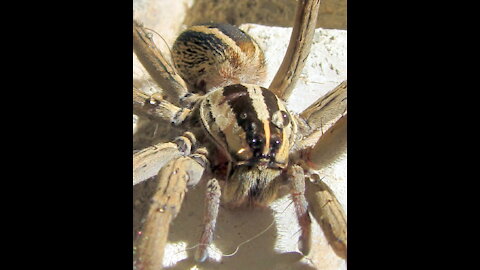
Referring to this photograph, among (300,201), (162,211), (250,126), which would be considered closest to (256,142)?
(250,126)

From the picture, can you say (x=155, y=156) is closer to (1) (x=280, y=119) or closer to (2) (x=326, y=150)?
(1) (x=280, y=119)

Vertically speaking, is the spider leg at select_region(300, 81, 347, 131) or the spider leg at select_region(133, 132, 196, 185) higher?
the spider leg at select_region(133, 132, 196, 185)

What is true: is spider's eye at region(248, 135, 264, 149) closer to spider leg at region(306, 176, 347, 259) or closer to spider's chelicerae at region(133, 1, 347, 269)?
spider's chelicerae at region(133, 1, 347, 269)

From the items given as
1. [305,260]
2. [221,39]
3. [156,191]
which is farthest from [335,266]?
[221,39]

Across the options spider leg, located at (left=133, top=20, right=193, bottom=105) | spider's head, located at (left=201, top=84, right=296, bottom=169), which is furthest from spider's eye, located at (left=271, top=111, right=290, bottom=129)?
spider leg, located at (left=133, top=20, right=193, bottom=105)
